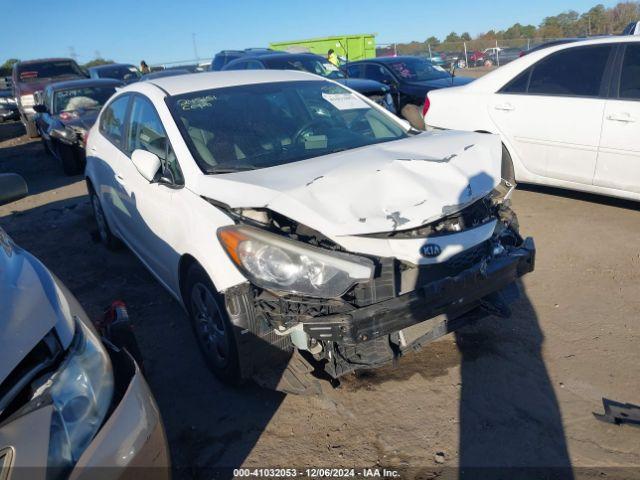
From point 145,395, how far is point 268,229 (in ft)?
3.38

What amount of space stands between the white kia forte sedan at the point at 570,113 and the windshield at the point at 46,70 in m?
13.6

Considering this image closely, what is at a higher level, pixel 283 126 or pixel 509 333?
pixel 283 126

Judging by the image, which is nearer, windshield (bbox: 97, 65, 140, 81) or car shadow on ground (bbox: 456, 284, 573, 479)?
car shadow on ground (bbox: 456, 284, 573, 479)

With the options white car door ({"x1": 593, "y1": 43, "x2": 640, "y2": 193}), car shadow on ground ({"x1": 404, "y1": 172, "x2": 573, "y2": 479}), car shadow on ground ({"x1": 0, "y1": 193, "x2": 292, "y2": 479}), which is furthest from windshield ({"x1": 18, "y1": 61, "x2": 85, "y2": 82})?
car shadow on ground ({"x1": 404, "y1": 172, "x2": 573, "y2": 479})

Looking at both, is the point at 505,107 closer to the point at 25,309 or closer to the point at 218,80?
the point at 218,80

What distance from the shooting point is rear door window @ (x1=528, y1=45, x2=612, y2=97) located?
5090 mm

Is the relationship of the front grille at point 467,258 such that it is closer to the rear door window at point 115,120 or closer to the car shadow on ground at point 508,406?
the car shadow on ground at point 508,406

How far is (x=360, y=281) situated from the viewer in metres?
2.47

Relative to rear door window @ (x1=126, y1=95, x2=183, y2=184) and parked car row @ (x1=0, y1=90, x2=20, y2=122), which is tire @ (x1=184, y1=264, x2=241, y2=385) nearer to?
rear door window @ (x1=126, y1=95, x2=183, y2=184)

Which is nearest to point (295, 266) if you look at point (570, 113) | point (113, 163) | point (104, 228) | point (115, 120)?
point (113, 163)

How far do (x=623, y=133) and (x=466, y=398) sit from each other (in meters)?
3.26

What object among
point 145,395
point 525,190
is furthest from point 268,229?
point 525,190

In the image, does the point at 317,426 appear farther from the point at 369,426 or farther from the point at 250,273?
the point at 250,273

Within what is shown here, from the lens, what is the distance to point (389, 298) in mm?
2531
